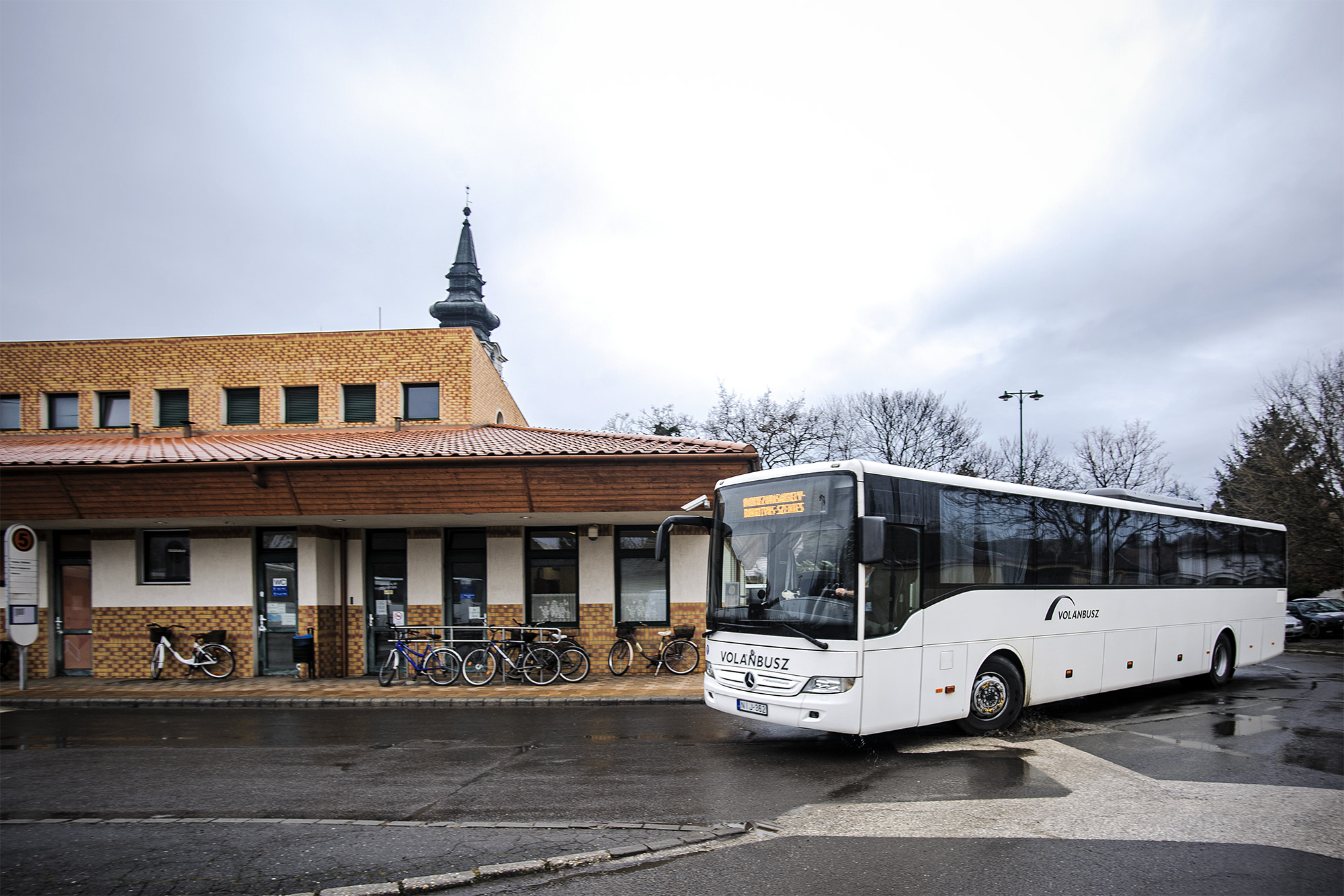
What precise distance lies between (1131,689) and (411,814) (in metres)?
11.9

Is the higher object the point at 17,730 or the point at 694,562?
the point at 694,562

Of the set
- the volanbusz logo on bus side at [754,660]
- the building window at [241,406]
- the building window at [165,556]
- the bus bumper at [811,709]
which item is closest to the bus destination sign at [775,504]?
the volanbusz logo on bus side at [754,660]

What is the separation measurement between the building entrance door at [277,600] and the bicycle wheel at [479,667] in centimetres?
369

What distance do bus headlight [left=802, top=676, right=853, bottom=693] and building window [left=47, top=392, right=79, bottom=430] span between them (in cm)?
1956

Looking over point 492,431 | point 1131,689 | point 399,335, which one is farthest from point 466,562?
point 1131,689

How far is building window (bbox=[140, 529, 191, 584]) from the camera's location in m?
15.8

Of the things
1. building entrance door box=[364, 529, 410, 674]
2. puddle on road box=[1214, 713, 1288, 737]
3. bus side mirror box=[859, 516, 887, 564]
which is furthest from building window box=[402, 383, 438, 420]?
puddle on road box=[1214, 713, 1288, 737]

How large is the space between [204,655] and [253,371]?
7074 millimetres

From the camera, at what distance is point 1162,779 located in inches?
274

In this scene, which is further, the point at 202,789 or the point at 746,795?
the point at 202,789

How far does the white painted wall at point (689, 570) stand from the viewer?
15.4 metres

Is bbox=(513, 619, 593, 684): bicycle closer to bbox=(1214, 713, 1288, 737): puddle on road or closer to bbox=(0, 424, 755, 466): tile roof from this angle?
bbox=(0, 424, 755, 466): tile roof

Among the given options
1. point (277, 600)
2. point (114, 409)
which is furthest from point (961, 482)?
point (114, 409)

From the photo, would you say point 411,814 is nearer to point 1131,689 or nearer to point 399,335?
point 1131,689
